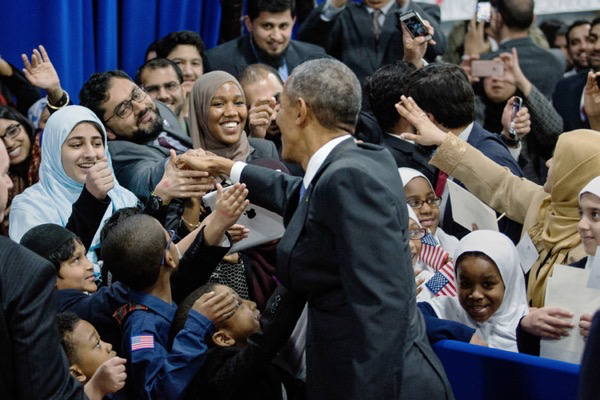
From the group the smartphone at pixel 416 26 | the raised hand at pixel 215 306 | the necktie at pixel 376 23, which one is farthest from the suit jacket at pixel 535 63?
the raised hand at pixel 215 306

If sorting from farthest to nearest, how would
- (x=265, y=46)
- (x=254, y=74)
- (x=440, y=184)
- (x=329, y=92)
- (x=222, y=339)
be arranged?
1. (x=265, y=46)
2. (x=254, y=74)
3. (x=440, y=184)
4. (x=222, y=339)
5. (x=329, y=92)

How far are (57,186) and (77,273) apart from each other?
669 millimetres

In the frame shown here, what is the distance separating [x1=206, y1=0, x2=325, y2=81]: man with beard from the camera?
591 cm

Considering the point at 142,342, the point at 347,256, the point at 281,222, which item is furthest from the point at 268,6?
the point at 347,256

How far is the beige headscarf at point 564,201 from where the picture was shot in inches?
153

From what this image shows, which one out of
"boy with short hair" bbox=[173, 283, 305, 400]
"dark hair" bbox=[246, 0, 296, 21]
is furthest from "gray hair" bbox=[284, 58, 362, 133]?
"dark hair" bbox=[246, 0, 296, 21]

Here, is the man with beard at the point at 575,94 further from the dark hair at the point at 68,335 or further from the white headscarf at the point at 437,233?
the dark hair at the point at 68,335

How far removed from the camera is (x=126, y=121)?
466 cm

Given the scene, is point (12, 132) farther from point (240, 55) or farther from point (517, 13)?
point (517, 13)

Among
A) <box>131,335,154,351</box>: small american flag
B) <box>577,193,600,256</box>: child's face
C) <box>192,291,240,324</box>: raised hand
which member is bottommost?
<box>131,335,154,351</box>: small american flag

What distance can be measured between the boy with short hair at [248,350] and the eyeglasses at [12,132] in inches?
63.8

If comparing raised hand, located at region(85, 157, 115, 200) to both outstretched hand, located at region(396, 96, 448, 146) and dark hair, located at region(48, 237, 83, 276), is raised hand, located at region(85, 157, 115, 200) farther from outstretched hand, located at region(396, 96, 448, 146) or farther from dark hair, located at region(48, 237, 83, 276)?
outstretched hand, located at region(396, 96, 448, 146)

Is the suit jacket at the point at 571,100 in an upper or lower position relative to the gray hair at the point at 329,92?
lower

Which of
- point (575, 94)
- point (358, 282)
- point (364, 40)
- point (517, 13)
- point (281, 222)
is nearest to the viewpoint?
point (358, 282)
